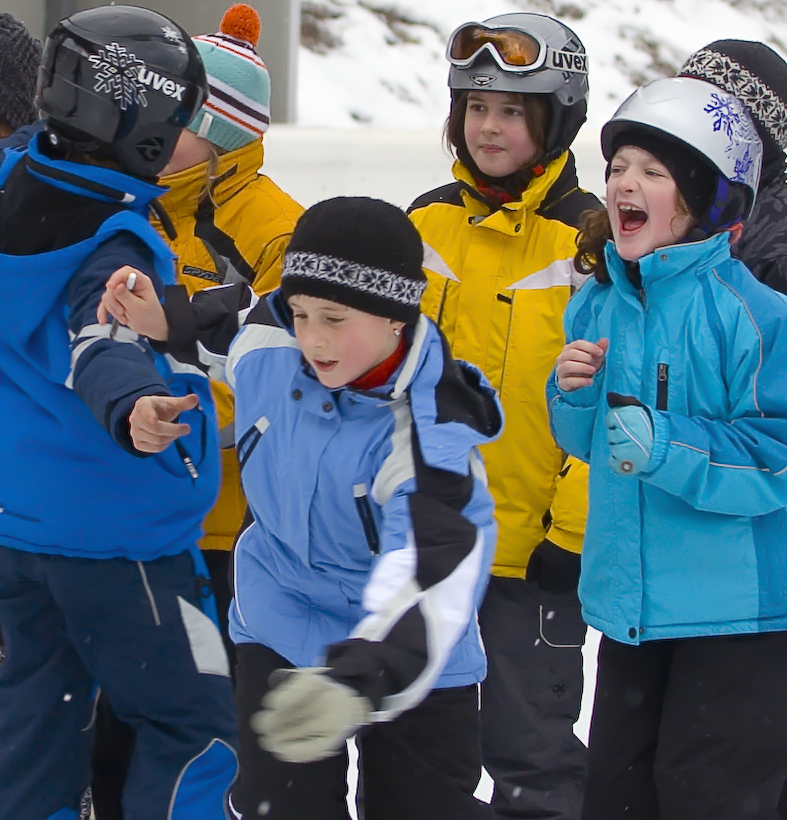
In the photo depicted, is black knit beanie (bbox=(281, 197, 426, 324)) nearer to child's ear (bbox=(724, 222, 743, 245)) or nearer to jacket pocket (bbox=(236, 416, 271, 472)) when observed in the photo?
jacket pocket (bbox=(236, 416, 271, 472))

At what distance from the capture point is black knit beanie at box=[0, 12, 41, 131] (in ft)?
11.4

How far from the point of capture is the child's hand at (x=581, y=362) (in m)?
2.48

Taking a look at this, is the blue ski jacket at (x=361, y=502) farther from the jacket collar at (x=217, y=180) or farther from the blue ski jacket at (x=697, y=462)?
the jacket collar at (x=217, y=180)

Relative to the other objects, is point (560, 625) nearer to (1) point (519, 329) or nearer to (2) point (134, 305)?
(1) point (519, 329)

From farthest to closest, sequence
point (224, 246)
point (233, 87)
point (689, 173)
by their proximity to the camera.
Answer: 1. point (233, 87)
2. point (224, 246)
3. point (689, 173)

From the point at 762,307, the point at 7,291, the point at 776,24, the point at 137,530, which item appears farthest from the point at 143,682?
the point at 776,24

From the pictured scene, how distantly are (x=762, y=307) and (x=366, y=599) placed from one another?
0.98 meters

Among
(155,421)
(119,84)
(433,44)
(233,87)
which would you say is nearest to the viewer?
(155,421)

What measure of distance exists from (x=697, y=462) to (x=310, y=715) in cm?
98

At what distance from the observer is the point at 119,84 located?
2393 millimetres

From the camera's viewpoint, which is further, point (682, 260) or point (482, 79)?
point (482, 79)

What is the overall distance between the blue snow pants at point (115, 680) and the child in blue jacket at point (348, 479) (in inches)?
8.5

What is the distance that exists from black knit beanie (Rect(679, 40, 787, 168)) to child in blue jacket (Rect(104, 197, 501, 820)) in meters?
0.82

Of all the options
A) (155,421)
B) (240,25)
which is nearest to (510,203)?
(240,25)
